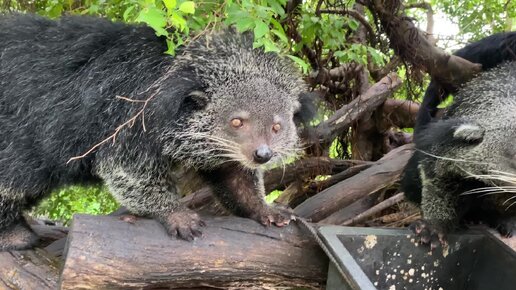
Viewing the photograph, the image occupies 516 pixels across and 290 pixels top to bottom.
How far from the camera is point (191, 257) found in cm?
250

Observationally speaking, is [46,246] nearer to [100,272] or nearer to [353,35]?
[100,272]

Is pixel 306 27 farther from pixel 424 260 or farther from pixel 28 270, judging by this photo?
pixel 28 270

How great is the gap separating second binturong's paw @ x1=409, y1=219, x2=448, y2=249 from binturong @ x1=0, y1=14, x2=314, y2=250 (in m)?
0.69

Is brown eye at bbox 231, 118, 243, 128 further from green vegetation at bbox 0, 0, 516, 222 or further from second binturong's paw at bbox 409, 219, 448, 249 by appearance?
second binturong's paw at bbox 409, 219, 448, 249

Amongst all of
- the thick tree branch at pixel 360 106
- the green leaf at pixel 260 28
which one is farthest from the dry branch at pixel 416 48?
the green leaf at pixel 260 28

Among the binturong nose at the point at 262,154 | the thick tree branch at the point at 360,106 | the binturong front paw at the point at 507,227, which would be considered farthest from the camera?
the thick tree branch at the point at 360,106

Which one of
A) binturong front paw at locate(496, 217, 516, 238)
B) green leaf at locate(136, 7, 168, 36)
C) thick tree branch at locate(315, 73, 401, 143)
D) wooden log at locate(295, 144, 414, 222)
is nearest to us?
green leaf at locate(136, 7, 168, 36)

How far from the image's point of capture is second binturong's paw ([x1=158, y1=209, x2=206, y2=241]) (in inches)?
101

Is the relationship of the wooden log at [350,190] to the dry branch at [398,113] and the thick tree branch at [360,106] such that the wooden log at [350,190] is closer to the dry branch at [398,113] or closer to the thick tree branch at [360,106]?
the thick tree branch at [360,106]

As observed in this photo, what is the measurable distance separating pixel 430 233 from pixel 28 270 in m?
2.08

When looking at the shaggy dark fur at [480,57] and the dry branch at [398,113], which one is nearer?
the shaggy dark fur at [480,57]

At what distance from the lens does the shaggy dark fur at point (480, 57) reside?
401 cm

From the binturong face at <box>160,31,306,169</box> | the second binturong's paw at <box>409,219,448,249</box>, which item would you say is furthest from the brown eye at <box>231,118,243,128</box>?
the second binturong's paw at <box>409,219,448,249</box>

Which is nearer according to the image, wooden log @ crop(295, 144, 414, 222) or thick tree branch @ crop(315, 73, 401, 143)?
wooden log @ crop(295, 144, 414, 222)
